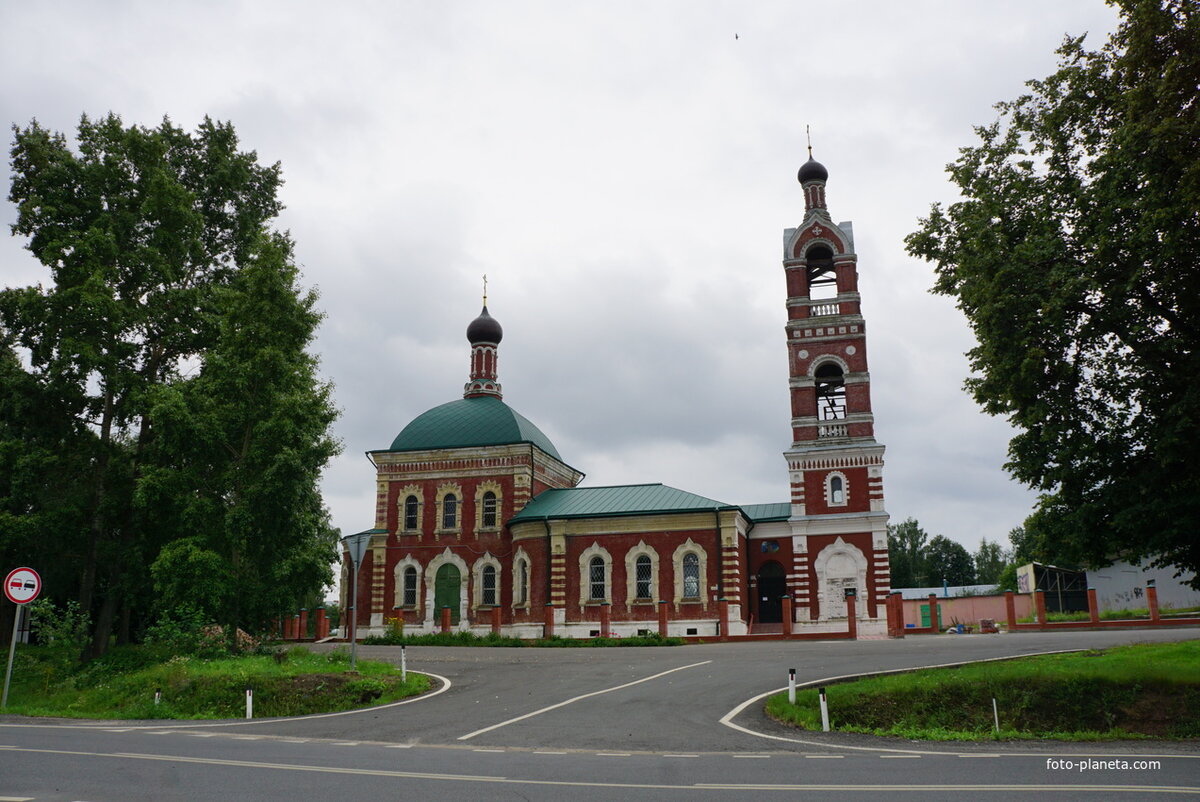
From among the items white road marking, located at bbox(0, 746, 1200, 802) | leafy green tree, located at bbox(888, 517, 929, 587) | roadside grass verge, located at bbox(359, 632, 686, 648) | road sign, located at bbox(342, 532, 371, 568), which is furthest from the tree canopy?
leafy green tree, located at bbox(888, 517, 929, 587)

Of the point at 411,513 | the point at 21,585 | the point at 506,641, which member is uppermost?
the point at 411,513

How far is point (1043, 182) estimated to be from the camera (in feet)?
57.5

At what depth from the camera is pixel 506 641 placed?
1345 inches

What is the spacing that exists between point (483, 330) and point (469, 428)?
23.0ft

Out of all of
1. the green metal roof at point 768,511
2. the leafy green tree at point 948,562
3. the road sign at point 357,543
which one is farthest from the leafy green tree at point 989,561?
the road sign at point 357,543

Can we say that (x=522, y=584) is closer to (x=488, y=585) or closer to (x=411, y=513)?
(x=488, y=585)

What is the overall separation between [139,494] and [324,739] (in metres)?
12.6

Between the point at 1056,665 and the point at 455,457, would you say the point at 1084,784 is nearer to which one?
the point at 1056,665

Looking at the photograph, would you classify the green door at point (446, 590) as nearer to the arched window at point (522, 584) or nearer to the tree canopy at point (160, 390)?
the arched window at point (522, 584)

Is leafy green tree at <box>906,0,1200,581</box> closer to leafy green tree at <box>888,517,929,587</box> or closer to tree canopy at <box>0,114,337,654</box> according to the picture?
tree canopy at <box>0,114,337,654</box>

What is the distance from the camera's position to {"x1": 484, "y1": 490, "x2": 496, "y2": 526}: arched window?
4178cm

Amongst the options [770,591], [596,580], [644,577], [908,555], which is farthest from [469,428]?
[908,555]

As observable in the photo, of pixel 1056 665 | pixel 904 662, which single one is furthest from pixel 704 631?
pixel 1056 665

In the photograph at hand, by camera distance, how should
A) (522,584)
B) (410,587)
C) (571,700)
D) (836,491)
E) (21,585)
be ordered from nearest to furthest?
(571,700)
(21,585)
(836,491)
(522,584)
(410,587)
